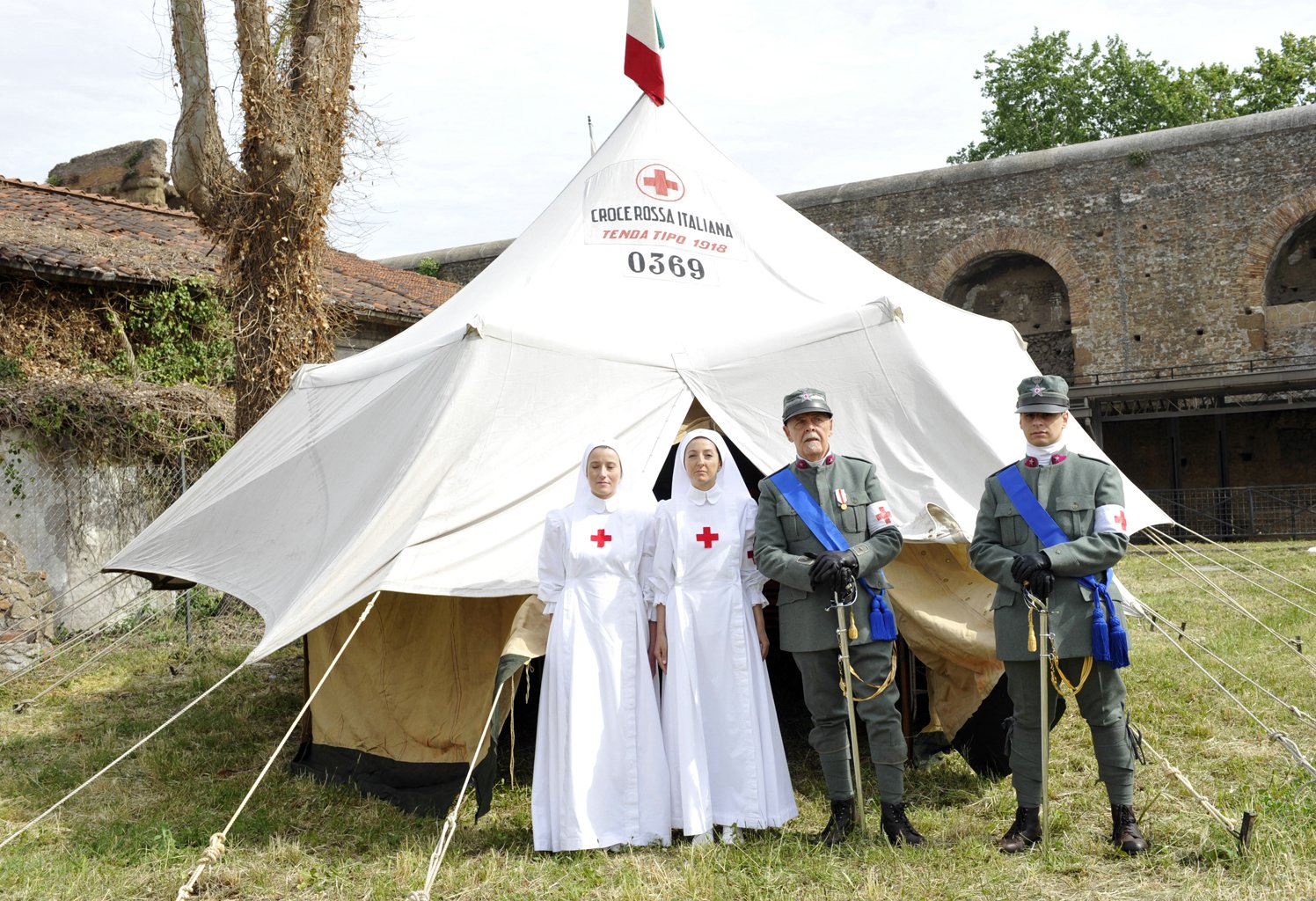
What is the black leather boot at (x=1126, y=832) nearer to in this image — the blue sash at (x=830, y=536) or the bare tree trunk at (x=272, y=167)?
the blue sash at (x=830, y=536)

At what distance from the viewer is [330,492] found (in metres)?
4.80

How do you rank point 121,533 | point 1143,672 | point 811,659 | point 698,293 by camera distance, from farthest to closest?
point 121,533
point 1143,672
point 698,293
point 811,659

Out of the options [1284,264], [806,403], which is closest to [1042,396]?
[806,403]

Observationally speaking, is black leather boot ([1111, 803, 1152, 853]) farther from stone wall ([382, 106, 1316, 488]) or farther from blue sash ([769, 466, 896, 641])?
stone wall ([382, 106, 1316, 488])

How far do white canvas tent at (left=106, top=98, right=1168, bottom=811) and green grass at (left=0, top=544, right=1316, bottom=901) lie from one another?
1.53 feet

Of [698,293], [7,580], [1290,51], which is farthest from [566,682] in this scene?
[1290,51]

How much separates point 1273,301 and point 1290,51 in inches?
480

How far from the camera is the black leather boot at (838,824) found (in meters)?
3.59

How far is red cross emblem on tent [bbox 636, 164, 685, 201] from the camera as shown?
583 cm

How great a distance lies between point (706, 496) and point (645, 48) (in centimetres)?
371

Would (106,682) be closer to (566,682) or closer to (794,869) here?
(566,682)

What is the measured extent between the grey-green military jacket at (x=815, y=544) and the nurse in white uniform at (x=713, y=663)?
13 cm

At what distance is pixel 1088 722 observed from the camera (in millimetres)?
3480

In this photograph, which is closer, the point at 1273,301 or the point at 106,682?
the point at 106,682
